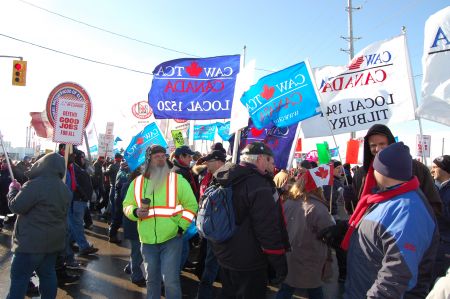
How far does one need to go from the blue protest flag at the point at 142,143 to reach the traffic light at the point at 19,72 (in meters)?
6.90

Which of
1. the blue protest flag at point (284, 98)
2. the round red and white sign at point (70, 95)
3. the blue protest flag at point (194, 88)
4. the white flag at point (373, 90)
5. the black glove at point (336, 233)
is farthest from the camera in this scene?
the blue protest flag at point (194, 88)

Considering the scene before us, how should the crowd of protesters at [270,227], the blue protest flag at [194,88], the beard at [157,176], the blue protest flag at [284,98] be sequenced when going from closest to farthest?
the crowd of protesters at [270,227]
the beard at [157,176]
the blue protest flag at [284,98]
the blue protest flag at [194,88]

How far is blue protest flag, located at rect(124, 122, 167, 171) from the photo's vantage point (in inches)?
275

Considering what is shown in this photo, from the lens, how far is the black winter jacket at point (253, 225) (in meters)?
3.15

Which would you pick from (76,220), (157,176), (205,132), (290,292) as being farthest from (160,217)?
(205,132)

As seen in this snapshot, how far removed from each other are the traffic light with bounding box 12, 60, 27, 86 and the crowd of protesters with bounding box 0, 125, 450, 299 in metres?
8.19

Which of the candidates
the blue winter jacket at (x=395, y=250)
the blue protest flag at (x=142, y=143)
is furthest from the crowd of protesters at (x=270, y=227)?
the blue protest flag at (x=142, y=143)

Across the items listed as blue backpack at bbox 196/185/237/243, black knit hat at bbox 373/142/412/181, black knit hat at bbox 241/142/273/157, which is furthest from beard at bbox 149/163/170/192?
black knit hat at bbox 373/142/412/181

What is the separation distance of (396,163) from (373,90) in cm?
376

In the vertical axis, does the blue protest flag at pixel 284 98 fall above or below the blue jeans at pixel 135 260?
above

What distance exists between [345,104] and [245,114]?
5.54ft

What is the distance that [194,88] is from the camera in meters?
6.82

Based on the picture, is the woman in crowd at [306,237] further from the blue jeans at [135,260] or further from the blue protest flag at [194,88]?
the blue protest flag at [194,88]

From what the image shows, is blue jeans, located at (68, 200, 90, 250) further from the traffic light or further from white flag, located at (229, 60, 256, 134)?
the traffic light
